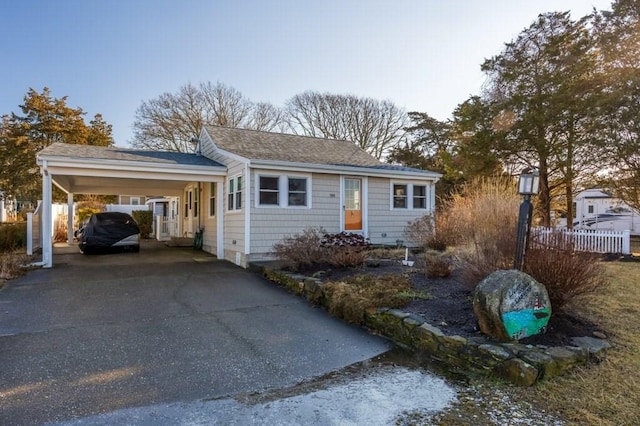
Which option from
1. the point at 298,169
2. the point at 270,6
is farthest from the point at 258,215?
the point at 270,6

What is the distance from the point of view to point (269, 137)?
14016mm

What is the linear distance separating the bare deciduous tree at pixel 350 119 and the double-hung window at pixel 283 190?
16.5 meters

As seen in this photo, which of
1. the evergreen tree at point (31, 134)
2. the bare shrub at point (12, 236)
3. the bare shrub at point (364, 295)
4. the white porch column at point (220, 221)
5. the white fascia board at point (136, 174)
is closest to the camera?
the bare shrub at point (364, 295)

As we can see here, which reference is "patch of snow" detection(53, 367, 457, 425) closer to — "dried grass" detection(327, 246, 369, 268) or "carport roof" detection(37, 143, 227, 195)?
"dried grass" detection(327, 246, 369, 268)

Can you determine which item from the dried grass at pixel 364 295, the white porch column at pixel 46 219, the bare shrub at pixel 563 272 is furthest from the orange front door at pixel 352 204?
the white porch column at pixel 46 219

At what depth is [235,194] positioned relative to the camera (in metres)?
10.8

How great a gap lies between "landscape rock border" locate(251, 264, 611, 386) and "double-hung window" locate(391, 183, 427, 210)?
25.8 feet

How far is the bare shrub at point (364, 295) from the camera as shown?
545 centimetres

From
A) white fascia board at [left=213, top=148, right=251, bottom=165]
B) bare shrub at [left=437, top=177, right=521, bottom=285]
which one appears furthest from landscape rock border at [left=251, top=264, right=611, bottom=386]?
white fascia board at [left=213, top=148, right=251, bottom=165]

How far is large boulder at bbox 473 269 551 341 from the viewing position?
399 cm

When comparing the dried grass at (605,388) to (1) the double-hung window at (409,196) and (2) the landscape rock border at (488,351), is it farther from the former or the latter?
(1) the double-hung window at (409,196)

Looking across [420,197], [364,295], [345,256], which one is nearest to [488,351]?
[364,295]

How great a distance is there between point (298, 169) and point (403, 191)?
4207 millimetres

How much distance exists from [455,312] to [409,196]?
27.0 feet
